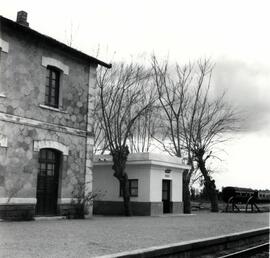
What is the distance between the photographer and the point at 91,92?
19.0m

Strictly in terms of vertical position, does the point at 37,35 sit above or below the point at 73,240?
above

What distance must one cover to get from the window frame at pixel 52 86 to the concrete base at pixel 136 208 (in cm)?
853

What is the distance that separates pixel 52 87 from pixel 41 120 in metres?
1.65

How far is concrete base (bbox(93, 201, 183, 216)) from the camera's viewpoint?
2328 cm

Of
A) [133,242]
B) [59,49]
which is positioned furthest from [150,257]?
[59,49]

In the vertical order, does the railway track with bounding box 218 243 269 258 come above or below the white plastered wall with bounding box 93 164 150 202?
below

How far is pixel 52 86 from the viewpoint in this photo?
57.2ft

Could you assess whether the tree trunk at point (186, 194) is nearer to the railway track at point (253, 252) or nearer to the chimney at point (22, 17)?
the railway track at point (253, 252)

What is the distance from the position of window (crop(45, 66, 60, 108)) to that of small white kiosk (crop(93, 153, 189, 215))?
7637 mm

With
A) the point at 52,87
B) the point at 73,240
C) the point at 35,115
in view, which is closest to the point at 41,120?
the point at 35,115

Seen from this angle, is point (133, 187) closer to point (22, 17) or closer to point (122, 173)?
point (122, 173)

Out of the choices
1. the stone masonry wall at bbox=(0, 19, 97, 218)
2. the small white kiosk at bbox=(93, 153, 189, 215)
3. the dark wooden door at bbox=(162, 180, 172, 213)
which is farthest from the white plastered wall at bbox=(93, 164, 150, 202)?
the stone masonry wall at bbox=(0, 19, 97, 218)

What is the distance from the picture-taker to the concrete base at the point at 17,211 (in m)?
14.7

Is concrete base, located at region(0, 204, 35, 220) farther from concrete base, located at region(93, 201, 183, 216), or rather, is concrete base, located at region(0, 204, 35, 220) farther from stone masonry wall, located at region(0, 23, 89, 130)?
concrete base, located at region(93, 201, 183, 216)
